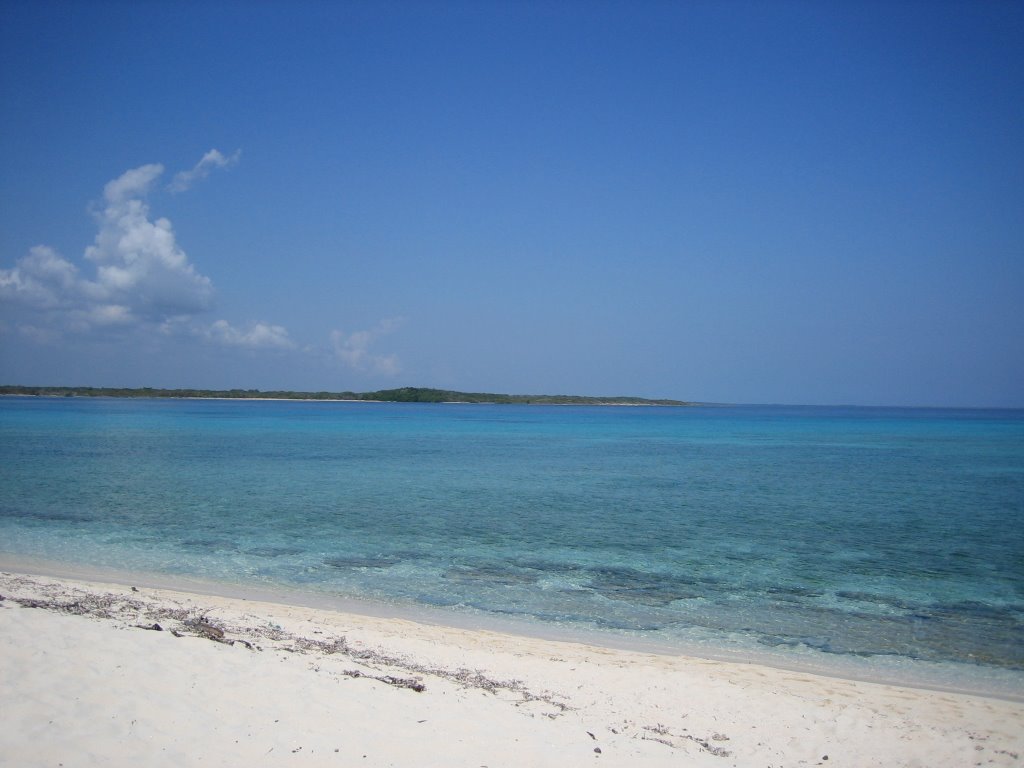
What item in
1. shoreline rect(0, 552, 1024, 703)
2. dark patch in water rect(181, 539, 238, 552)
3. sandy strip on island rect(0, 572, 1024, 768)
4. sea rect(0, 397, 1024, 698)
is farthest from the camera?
dark patch in water rect(181, 539, 238, 552)

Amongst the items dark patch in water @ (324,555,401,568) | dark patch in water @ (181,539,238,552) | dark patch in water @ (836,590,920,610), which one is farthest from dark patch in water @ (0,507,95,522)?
dark patch in water @ (836,590,920,610)

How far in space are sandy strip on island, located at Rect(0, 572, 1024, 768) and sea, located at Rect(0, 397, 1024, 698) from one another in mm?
1417

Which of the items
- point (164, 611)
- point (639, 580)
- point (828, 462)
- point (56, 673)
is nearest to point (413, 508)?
point (639, 580)

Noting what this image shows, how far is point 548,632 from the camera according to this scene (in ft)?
31.9

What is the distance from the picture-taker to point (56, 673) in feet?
20.4

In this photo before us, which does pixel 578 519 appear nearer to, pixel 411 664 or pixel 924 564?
pixel 924 564

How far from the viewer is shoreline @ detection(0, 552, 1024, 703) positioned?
830 centimetres

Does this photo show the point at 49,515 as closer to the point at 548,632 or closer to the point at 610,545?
the point at 610,545

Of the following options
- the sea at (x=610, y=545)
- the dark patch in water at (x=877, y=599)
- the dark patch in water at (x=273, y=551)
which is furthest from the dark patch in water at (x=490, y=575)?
the dark patch in water at (x=877, y=599)

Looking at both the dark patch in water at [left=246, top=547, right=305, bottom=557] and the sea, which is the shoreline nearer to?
the sea

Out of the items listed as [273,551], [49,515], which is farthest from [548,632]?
[49,515]

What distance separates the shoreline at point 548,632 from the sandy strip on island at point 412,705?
0.40m

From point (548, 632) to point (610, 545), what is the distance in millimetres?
6150

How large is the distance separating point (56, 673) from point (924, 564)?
15398 mm
